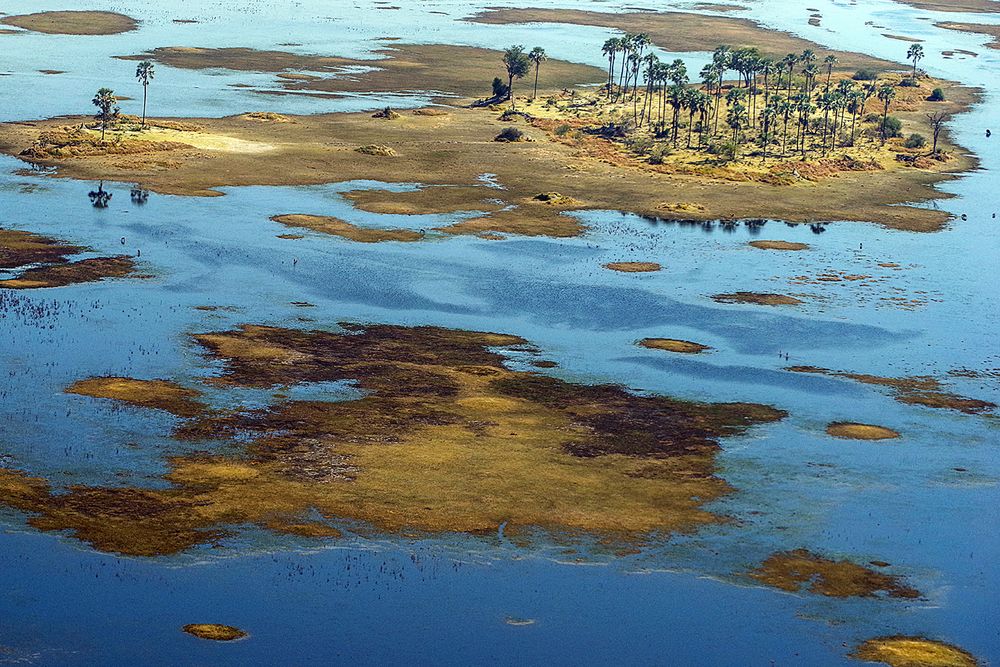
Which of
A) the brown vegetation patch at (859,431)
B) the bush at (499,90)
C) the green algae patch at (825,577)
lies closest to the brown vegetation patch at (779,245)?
the brown vegetation patch at (859,431)

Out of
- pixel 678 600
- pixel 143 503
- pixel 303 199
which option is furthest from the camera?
pixel 303 199

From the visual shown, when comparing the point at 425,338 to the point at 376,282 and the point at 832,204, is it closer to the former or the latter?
the point at 376,282

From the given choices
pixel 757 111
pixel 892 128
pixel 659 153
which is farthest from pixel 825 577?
pixel 757 111

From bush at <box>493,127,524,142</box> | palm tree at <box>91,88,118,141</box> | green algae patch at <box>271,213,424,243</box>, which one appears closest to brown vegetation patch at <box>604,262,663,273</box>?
green algae patch at <box>271,213,424,243</box>

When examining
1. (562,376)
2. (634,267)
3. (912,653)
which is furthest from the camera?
(634,267)

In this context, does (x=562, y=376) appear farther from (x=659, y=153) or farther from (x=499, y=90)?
(x=499, y=90)

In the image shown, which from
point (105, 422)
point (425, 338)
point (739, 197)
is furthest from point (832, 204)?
point (105, 422)

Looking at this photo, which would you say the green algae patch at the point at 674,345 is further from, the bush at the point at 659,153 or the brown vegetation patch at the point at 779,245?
the bush at the point at 659,153
